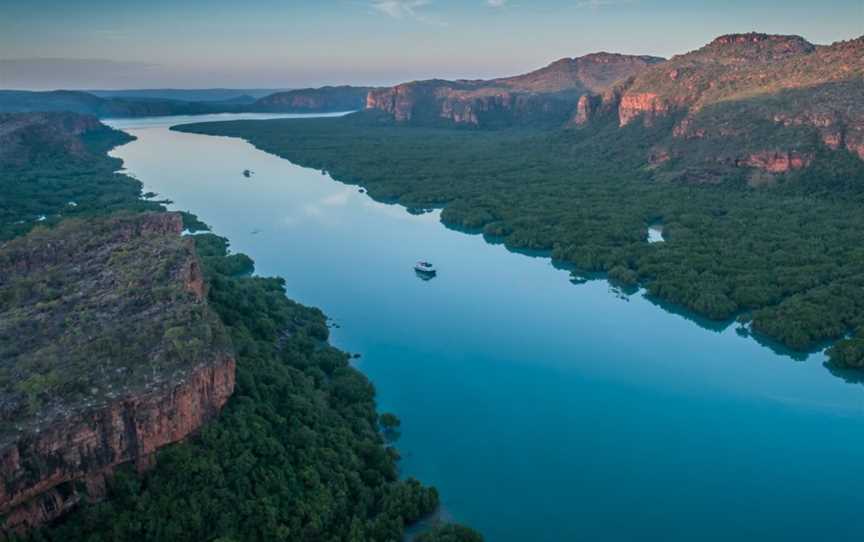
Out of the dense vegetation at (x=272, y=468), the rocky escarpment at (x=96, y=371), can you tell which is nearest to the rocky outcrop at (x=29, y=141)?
the dense vegetation at (x=272, y=468)

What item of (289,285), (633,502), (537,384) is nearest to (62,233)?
(289,285)

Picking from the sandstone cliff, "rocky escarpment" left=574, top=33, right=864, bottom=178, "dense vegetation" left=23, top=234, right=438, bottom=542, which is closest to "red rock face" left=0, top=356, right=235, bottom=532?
"dense vegetation" left=23, top=234, right=438, bottom=542

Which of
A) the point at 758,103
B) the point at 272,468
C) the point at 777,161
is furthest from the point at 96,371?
the point at 758,103

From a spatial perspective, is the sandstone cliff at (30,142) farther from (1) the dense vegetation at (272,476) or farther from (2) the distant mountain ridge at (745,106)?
(2) the distant mountain ridge at (745,106)

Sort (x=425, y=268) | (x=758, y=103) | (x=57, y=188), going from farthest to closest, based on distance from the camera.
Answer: (x=758, y=103) < (x=57, y=188) < (x=425, y=268)

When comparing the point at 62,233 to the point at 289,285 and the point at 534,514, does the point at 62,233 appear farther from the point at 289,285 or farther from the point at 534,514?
the point at 534,514

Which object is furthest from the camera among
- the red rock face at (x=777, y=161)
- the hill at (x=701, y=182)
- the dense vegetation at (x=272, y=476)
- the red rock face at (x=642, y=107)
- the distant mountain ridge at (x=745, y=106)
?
the red rock face at (x=642, y=107)

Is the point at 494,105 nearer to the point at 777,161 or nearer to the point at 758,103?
the point at 758,103
